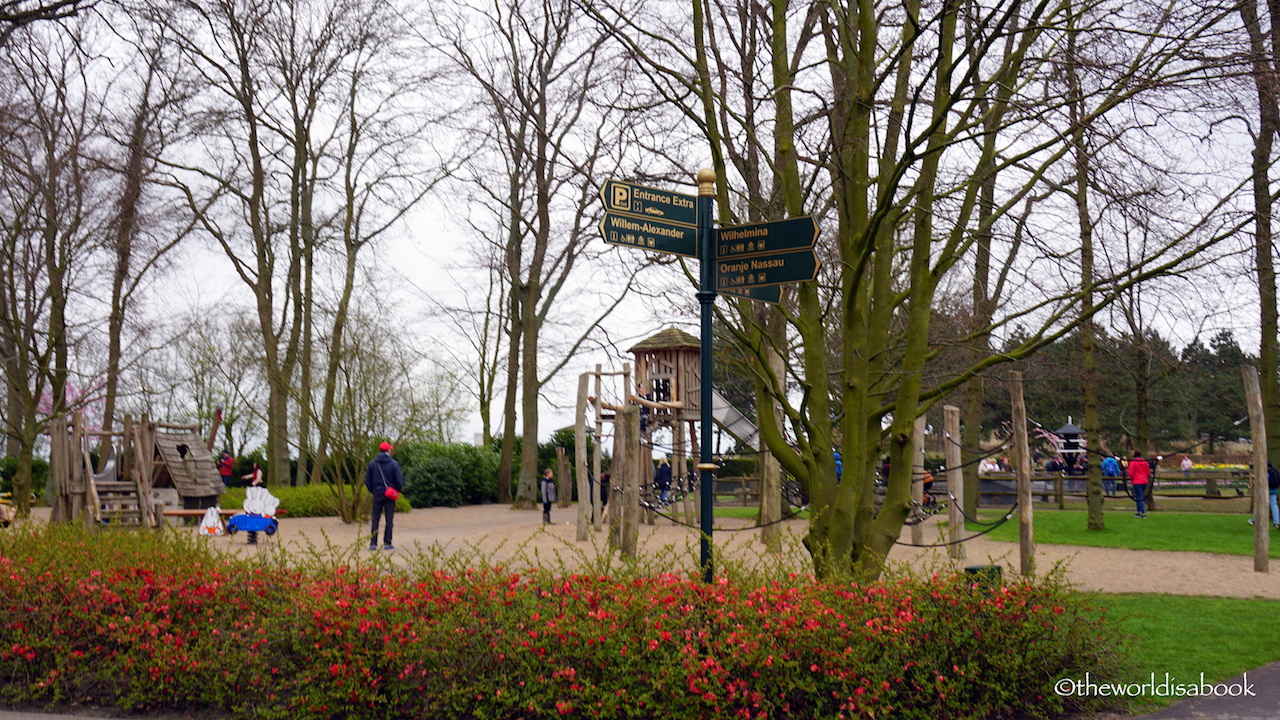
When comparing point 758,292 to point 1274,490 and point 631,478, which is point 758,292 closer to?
point 631,478

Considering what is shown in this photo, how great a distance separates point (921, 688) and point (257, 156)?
1039 inches

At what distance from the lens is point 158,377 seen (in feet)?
136

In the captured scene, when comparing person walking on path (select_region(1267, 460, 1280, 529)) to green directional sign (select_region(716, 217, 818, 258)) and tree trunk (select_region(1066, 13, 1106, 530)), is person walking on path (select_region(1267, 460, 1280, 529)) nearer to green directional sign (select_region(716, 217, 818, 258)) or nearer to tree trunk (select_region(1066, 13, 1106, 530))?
tree trunk (select_region(1066, 13, 1106, 530))

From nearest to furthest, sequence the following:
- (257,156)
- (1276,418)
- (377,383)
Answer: (1276,418)
(377,383)
(257,156)

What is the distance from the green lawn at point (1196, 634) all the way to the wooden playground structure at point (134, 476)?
14.5 meters

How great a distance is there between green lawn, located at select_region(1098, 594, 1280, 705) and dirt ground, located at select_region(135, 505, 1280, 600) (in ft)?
1.99

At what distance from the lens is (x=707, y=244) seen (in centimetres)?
693

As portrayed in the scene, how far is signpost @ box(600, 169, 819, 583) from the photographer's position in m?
6.55

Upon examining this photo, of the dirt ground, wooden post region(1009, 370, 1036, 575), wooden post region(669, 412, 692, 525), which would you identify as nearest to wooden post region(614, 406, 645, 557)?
the dirt ground

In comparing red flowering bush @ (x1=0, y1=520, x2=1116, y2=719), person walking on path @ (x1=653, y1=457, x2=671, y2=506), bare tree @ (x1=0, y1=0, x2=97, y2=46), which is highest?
bare tree @ (x1=0, y1=0, x2=97, y2=46)

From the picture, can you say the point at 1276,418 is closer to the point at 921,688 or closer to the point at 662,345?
the point at 662,345

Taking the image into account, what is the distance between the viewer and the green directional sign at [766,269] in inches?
258

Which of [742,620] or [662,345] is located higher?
[662,345]

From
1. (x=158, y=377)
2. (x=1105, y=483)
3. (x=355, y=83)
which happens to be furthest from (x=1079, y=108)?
(x=158, y=377)
